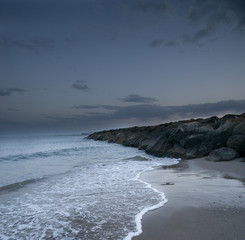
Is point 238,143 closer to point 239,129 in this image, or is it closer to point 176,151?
point 239,129

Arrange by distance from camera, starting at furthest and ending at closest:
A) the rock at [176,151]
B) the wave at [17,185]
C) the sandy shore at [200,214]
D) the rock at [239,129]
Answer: the rock at [176,151] → the rock at [239,129] → the wave at [17,185] → the sandy shore at [200,214]

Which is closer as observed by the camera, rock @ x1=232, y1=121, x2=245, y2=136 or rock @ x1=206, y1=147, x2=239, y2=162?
rock @ x1=206, y1=147, x2=239, y2=162

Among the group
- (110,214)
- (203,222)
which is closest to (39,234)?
(110,214)

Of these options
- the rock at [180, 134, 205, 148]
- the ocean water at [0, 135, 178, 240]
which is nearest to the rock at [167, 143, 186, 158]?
the rock at [180, 134, 205, 148]

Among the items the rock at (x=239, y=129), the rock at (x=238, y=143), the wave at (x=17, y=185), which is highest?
the rock at (x=239, y=129)

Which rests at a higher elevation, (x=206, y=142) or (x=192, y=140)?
(x=192, y=140)

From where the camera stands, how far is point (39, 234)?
143 inches

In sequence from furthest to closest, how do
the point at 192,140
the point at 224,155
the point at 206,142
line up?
the point at 192,140 < the point at 206,142 < the point at 224,155

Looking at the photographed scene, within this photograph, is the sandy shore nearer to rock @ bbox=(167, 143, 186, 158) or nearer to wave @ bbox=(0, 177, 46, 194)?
wave @ bbox=(0, 177, 46, 194)

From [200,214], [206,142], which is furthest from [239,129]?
[200,214]

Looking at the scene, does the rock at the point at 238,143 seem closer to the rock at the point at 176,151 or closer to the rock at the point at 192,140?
the rock at the point at 192,140

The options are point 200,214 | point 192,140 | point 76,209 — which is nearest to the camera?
point 200,214

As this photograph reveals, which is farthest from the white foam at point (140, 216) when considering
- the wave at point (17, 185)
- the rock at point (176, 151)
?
the rock at point (176, 151)

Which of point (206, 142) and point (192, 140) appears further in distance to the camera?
point (192, 140)
